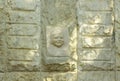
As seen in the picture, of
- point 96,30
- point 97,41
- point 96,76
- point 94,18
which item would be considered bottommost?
point 96,76

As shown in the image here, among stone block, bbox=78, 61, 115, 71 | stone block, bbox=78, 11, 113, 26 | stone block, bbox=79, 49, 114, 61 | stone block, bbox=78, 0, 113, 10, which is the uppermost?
stone block, bbox=78, 0, 113, 10

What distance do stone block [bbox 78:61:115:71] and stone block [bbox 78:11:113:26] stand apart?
1.79ft

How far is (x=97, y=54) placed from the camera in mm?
5461

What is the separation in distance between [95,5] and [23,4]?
101 centimetres

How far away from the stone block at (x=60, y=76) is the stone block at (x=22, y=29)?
0.59m

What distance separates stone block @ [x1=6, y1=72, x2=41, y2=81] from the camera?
5301 mm

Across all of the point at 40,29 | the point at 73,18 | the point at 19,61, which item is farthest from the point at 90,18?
the point at 19,61

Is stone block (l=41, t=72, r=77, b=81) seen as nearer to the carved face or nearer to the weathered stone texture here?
the carved face

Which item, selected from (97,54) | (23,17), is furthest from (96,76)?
(23,17)

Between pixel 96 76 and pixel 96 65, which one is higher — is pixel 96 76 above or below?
below

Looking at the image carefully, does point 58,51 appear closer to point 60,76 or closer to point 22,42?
point 60,76

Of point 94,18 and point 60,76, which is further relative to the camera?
point 94,18

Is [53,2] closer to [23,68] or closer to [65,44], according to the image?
[65,44]

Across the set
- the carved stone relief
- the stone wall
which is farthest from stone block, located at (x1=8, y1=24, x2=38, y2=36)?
the carved stone relief
